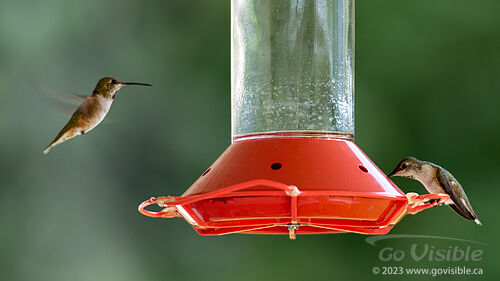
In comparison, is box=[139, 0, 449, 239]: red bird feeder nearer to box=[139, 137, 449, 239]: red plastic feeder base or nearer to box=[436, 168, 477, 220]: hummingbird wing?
box=[139, 137, 449, 239]: red plastic feeder base

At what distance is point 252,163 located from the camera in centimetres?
368

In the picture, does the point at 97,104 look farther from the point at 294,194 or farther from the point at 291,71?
the point at 294,194

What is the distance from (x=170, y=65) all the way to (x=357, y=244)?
85.0 inches

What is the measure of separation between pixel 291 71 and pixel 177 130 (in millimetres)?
4199

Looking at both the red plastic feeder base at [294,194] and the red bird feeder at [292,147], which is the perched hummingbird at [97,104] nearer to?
the red bird feeder at [292,147]

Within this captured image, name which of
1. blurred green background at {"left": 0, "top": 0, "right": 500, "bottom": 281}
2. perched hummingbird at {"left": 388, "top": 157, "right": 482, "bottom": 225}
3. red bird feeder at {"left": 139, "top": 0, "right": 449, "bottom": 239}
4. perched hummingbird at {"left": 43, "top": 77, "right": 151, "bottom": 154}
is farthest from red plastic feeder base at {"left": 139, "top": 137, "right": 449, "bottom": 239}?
blurred green background at {"left": 0, "top": 0, "right": 500, "bottom": 281}

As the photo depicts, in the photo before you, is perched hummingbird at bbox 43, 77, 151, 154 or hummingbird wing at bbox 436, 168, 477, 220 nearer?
hummingbird wing at bbox 436, 168, 477, 220

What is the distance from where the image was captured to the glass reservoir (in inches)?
157

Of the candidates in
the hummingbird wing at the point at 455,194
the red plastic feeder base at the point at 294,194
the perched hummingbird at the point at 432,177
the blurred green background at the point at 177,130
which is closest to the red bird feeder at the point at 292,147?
the red plastic feeder base at the point at 294,194

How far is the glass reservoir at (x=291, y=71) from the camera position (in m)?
3.98

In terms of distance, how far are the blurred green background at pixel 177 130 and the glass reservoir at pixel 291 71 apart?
10.5ft

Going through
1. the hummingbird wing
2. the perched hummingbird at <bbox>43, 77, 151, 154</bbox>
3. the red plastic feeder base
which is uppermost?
the perched hummingbird at <bbox>43, 77, 151, 154</bbox>

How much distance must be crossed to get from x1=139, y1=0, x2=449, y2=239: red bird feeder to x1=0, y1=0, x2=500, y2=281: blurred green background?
322 cm

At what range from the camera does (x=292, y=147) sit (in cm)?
373
